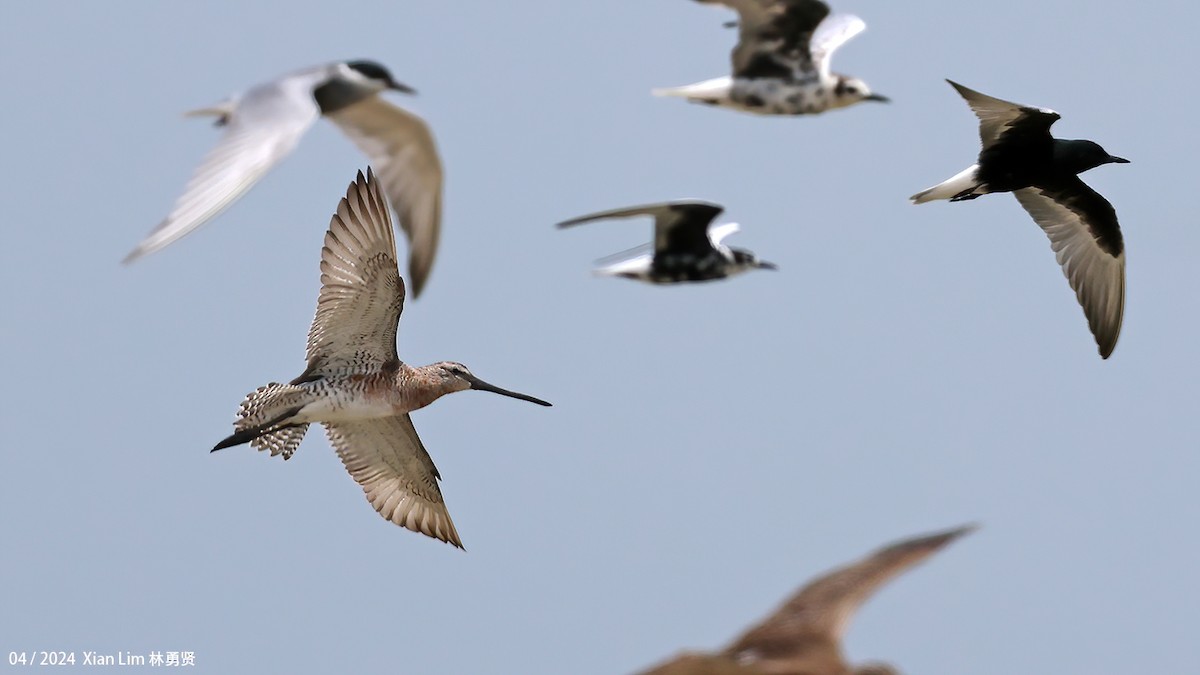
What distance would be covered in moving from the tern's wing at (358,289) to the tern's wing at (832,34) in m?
3.86

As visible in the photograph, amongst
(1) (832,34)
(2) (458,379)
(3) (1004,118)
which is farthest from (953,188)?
(2) (458,379)

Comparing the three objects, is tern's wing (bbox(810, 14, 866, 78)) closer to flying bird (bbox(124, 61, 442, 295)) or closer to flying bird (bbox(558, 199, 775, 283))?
flying bird (bbox(558, 199, 775, 283))

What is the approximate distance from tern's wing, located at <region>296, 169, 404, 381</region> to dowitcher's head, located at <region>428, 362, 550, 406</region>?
61 cm

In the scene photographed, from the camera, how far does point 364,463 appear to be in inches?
647

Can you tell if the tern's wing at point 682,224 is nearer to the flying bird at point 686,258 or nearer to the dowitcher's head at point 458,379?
the flying bird at point 686,258

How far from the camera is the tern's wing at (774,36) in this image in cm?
1223

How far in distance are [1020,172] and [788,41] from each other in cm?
380

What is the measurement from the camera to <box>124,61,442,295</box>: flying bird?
32.6ft

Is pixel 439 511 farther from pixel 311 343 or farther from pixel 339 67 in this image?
pixel 339 67

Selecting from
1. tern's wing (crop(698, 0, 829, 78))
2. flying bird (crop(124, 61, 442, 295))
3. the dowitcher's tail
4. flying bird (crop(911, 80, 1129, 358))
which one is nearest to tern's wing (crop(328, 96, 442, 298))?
flying bird (crop(124, 61, 442, 295))

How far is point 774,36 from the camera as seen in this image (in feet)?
40.6

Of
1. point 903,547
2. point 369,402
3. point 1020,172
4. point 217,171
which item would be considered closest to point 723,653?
point 903,547

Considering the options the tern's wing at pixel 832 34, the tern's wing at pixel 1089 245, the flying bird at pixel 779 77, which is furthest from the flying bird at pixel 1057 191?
the flying bird at pixel 779 77

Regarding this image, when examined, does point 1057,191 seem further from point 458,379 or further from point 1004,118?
point 458,379
